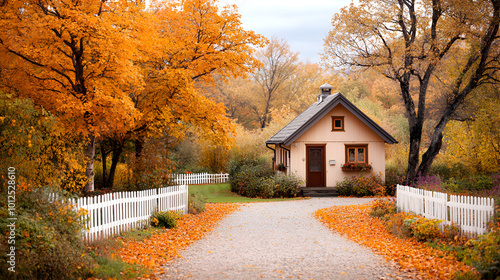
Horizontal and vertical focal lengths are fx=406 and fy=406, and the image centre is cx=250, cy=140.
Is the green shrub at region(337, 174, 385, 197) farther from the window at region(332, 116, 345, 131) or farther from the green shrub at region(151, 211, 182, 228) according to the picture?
the green shrub at region(151, 211, 182, 228)

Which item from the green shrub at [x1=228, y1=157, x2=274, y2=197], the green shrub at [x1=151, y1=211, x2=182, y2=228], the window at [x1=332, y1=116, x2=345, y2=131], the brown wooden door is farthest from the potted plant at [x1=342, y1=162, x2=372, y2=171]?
the green shrub at [x1=151, y1=211, x2=182, y2=228]

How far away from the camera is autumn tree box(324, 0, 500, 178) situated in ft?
56.8

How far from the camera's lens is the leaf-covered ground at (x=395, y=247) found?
23.4ft

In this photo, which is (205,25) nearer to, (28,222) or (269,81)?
(28,222)

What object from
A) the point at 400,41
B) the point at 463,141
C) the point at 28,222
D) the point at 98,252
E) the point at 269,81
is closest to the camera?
the point at 28,222

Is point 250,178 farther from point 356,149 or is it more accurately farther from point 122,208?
point 122,208

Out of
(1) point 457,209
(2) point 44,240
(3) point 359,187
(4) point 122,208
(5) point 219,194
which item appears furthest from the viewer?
(5) point 219,194

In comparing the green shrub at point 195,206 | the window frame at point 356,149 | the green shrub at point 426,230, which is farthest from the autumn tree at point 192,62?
the window frame at point 356,149

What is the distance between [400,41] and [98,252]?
16.1 m

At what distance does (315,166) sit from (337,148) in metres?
1.61

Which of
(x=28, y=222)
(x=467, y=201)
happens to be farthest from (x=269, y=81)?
(x=28, y=222)

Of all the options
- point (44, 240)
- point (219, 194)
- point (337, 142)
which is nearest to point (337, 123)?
point (337, 142)

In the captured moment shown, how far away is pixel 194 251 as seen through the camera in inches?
Result: 351

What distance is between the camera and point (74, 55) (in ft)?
39.8
